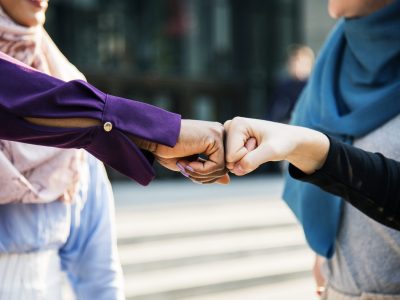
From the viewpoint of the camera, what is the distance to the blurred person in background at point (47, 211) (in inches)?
62.8

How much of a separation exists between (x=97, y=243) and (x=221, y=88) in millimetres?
9152

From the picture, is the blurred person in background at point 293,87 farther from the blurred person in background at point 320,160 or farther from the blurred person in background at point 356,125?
the blurred person in background at point 320,160

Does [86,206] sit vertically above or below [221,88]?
above

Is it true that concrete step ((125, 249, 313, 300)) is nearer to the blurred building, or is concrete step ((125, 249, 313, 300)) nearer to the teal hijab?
the teal hijab

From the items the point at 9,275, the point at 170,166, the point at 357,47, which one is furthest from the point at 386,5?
the point at 9,275

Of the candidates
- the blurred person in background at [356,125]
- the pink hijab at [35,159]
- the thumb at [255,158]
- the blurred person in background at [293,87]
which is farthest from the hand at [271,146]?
the blurred person in background at [293,87]

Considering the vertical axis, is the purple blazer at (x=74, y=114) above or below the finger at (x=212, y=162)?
above

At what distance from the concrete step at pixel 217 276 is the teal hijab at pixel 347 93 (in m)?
3.05

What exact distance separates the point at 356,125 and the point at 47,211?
92cm

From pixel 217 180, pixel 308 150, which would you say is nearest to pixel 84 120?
pixel 217 180

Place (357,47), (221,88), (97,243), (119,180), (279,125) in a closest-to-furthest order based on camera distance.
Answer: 1. (279,125)
2. (97,243)
3. (357,47)
4. (119,180)
5. (221,88)

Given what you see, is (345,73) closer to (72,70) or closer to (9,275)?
(72,70)

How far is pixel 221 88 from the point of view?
10750 mm

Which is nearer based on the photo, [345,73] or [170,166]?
[170,166]
